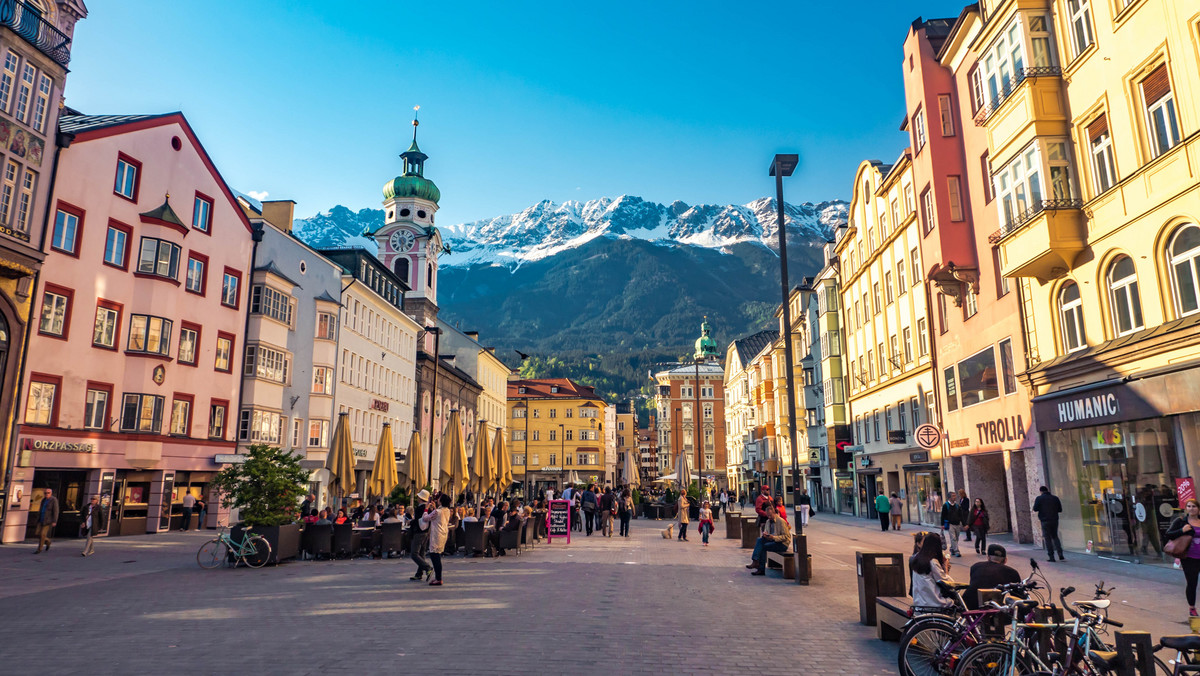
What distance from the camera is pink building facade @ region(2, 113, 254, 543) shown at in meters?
25.7

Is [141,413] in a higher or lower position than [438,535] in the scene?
higher

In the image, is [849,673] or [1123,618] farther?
[1123,618]

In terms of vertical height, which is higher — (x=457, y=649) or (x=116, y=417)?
(x=116, y=417)

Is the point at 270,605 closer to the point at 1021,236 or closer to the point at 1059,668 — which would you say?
the point at 1059,668

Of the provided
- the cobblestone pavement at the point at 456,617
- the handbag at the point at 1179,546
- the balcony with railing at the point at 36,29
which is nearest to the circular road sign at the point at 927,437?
the cobblestone pavement at the point at 456,617

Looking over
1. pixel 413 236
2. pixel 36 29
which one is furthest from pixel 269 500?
pixel 413 236

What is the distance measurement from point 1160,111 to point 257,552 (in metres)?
22.6

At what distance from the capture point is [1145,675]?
577 centimetres

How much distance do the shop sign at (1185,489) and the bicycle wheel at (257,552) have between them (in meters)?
20.1

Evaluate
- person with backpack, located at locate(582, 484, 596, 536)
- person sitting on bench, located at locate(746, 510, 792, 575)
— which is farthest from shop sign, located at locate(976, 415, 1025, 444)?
person with backpack, located at locate(582, 484, 596, 536)

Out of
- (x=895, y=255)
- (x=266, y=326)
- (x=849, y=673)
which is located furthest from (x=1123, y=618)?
(x=266, y=326)

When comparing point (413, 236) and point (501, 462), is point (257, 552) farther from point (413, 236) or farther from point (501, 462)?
point (413, 236)

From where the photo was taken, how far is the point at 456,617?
10.6 m

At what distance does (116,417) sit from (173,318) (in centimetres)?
476
